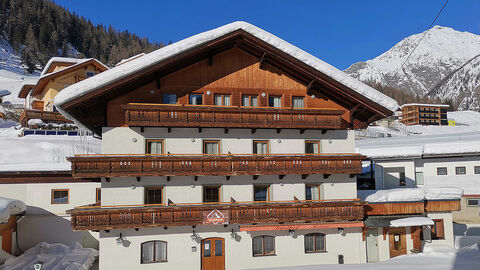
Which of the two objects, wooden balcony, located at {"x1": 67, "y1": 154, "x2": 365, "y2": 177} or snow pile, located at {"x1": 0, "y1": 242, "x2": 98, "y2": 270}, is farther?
snow pile, located at {"x1": 0, "y1": 242, "x2": 98, "y2": 270}

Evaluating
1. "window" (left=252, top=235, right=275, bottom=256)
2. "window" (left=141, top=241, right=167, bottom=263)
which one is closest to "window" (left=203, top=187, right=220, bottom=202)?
"window" (left=252, top=235, right=275, bottom=256)

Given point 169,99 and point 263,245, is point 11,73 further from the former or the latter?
point 263,245

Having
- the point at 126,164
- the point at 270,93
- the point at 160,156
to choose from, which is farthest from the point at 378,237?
the point at 126,164

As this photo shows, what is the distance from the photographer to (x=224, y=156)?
17812 millimetres

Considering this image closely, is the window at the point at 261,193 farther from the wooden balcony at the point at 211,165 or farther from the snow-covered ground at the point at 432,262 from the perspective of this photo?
the snow-covered ground at the point at 432,262

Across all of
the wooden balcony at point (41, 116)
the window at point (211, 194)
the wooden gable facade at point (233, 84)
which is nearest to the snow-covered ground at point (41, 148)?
the wooden balcony at point (41, 116)

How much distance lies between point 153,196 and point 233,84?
24.2 ft

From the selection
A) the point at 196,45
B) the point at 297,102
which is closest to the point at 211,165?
the point at 196,45

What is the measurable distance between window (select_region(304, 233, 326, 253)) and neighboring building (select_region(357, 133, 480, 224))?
8.42 meters

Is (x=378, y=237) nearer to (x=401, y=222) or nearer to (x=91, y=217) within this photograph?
(x=401, y=222)

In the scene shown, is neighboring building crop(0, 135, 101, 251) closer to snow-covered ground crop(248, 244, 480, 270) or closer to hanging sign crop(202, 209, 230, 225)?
hanging sign crop(202, 209, 230, 225)

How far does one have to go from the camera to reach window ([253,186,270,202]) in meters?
19.1

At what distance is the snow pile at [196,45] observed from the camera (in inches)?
657

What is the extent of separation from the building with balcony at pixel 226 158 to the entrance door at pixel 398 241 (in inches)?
2.6
